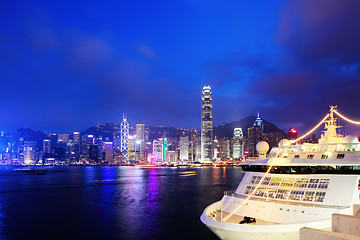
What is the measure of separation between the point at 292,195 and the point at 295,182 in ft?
3.74

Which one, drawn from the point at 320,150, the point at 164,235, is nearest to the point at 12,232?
the point at 164,235

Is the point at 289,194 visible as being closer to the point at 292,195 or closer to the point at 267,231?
the point at 292,195

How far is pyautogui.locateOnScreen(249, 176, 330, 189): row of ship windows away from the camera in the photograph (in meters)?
19.6

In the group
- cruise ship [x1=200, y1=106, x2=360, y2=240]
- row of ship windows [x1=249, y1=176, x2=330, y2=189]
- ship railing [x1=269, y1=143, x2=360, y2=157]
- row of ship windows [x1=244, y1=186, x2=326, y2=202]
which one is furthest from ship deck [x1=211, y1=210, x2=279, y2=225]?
ship railing [x1=269, y1=143, x2=360, y2=157]

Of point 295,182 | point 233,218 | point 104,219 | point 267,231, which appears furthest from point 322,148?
point 104,219

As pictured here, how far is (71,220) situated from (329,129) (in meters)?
32.7

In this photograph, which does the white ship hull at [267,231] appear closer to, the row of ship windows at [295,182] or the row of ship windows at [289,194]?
the row of ship windows at [289,194]

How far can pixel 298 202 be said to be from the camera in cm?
1928

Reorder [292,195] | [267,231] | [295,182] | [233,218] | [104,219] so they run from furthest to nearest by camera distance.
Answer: [104,219], [295,182], [233,218], [292,195], [267,231]

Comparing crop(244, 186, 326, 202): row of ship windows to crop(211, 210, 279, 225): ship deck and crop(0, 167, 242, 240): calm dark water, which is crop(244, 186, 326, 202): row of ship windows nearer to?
crop(211, 210, 279, 225): ship deck

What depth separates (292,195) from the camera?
2006 cm

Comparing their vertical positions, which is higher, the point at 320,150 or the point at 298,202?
the point at 320,150

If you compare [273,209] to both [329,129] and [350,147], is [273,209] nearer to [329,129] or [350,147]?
[350,147]

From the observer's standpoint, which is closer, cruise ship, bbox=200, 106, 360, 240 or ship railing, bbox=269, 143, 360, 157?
cruise ship, bbox=200, 106, 360, 240
